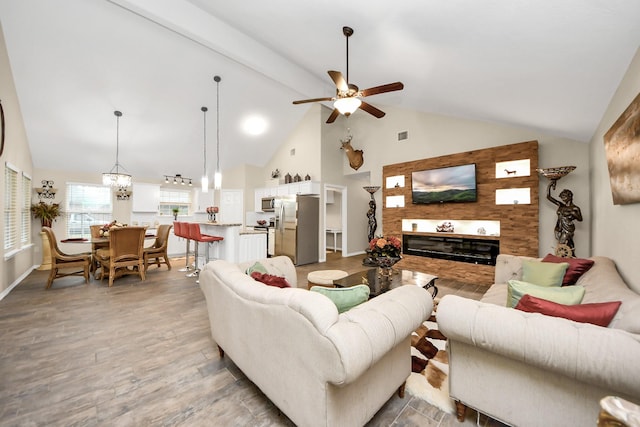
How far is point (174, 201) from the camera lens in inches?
313

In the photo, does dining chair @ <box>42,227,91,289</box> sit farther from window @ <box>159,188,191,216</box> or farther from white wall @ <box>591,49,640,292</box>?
white wall @ <box>591,49,640,292</box>

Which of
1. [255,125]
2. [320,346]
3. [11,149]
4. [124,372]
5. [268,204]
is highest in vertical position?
[255,125]

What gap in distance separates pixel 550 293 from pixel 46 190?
902cm

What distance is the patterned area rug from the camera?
68.7 inches

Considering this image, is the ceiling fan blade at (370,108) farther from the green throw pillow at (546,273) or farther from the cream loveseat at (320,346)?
the cream loveseat at (320,346)

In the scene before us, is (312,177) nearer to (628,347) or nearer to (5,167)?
(5,167)

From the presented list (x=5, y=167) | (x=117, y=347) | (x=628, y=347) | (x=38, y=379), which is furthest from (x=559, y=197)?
(x=5, y=167)

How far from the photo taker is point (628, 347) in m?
1.02

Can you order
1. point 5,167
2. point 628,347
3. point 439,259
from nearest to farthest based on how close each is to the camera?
point 628,347 → point 5,167 → point 439,259

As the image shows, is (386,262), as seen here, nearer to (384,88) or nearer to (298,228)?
(384,88)

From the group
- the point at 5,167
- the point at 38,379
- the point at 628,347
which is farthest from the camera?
the point at 5,167

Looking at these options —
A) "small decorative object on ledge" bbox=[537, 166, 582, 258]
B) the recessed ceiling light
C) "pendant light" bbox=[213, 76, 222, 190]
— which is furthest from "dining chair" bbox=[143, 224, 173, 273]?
"small decorative object on ledge" bbox=[537, 166, 582, 258]

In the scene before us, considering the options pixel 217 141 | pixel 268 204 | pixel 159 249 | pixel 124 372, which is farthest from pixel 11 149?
pixel 268 204

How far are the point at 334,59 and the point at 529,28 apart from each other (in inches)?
101
